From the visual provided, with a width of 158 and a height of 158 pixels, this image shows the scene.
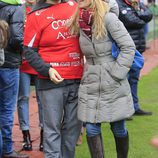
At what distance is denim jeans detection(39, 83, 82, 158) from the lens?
183 inches

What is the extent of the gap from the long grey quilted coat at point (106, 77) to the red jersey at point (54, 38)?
144mm

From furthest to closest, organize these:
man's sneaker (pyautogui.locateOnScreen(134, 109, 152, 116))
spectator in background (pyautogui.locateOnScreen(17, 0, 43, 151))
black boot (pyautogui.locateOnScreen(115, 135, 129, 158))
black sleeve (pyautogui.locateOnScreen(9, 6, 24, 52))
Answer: man's sneaker (pyautogui.locateOnScreen(134, 109, 152, 116)), spectator in background (pyautogui.locateOnScreen(17, 0, 43, 151)), black sleeve (pyautogui.locateOnScreen(9, 6, 24, 52)), black boot (pyautogui.locateOnScreen(115, 135, 129, 158))

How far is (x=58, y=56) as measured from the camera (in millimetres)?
4559

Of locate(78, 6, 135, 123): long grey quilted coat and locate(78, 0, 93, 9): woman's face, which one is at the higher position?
locate(78, 0, 93, 9): woman's face

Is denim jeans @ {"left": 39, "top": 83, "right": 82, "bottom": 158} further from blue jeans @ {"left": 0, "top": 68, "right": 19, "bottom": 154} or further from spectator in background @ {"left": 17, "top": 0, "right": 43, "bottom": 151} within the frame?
spectator in background @ {"left": 17, "top": 0, "right": 43, "bottom": 151}

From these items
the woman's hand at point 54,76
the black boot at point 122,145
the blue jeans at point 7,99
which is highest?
the woman's hand at point 54,76

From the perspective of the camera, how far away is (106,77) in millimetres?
4707

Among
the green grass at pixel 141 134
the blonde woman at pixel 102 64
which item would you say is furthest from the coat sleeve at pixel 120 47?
the green grass at pixel 141 134

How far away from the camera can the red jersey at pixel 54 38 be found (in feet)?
14.8

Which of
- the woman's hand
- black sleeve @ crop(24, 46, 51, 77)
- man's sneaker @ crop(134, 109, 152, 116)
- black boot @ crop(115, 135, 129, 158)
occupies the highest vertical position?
black sleeve @ crop(24, 46, 51, 77)

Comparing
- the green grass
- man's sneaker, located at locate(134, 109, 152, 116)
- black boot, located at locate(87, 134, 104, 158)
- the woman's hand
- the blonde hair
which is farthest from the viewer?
man's sneaker, located at locate(134, 109, 152, 116)

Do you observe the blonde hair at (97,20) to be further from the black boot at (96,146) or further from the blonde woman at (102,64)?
the black boot at (96,146)

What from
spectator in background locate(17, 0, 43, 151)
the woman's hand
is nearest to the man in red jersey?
→ the woman's hand

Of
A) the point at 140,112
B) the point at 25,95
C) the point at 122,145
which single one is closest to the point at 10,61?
the point at 25,95
